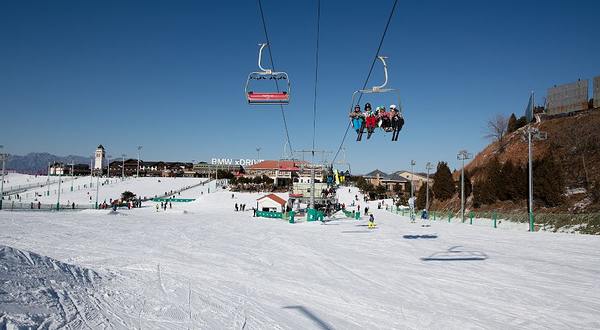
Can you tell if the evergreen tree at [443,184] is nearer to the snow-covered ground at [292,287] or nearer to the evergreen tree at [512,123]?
the evergreen tree at [512,123]

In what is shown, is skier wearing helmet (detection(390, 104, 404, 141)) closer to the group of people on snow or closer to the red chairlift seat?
the group of people on snow

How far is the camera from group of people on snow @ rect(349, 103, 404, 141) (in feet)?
33.7

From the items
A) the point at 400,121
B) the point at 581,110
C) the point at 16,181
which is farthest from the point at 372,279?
the point at 16,181

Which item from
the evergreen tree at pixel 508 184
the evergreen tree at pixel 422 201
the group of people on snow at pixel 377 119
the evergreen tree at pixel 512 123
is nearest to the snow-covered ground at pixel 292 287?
the group of people on snow at pixel 377 119

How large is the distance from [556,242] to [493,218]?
29.9 ft

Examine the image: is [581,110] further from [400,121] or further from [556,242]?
[400,121]

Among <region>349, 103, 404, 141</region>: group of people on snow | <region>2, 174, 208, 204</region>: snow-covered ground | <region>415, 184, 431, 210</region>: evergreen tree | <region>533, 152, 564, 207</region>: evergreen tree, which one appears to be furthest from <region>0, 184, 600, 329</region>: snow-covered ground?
<region>2, 174, 208, 204</region>: snow-covered ground

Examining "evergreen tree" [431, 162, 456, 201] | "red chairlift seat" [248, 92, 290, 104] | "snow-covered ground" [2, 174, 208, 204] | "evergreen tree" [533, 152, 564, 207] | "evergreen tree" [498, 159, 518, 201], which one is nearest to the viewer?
"red chairlift seat" [248, 92, 290, 104]

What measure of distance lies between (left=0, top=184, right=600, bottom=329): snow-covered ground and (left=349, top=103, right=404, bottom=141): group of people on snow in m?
4.05

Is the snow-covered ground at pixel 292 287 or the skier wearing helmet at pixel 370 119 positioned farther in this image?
the skier wearing helmet at pixel 370 119

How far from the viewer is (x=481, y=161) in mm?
50000

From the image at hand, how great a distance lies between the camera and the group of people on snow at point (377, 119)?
33.7ft

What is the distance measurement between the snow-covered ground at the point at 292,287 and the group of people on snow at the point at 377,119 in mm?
4046

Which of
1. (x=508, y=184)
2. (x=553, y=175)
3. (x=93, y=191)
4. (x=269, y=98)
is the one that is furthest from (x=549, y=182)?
(x=93, y=191)
